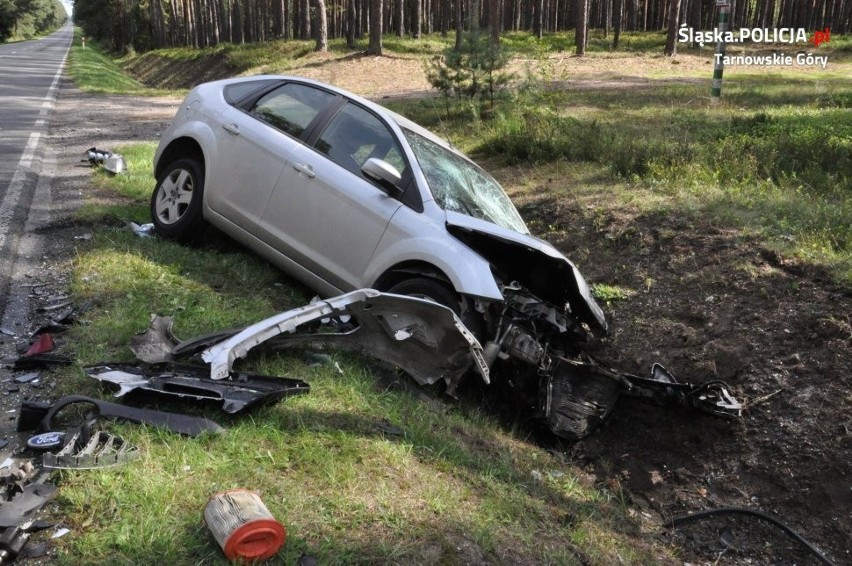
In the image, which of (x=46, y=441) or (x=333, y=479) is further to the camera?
(x=333, y=479)

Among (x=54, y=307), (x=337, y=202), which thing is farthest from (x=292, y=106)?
(x=54, y=307)

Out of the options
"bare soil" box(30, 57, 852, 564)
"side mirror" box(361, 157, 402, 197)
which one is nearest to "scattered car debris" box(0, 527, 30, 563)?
"side mirror" box(361, 157, 402, 197)

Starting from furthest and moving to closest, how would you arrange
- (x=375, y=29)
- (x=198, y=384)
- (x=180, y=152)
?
1. (x=375, y=29)
2. (x=180, y=152)
3. (x=198, y=384)

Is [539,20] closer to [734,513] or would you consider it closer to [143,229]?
[143,229]

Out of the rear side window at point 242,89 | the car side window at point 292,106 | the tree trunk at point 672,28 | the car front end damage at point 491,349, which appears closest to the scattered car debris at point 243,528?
the car front end damage at point 491,349

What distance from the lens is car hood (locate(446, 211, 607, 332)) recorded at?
5.03 metres

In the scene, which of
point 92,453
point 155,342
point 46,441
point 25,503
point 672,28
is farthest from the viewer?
point 672,28

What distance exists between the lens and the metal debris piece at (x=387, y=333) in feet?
14.3

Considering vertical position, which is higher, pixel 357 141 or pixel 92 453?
pixel 357 141

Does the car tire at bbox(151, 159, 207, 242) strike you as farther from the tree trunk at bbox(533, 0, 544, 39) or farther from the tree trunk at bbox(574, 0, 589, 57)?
the tree trunk at bbox(533, 0, 544, 39)

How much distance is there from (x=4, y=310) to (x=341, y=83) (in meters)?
20.1

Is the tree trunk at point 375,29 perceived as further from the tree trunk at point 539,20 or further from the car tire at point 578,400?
the car tire at point 578,400

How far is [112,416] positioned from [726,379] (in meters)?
4.34

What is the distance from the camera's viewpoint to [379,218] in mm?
5242
